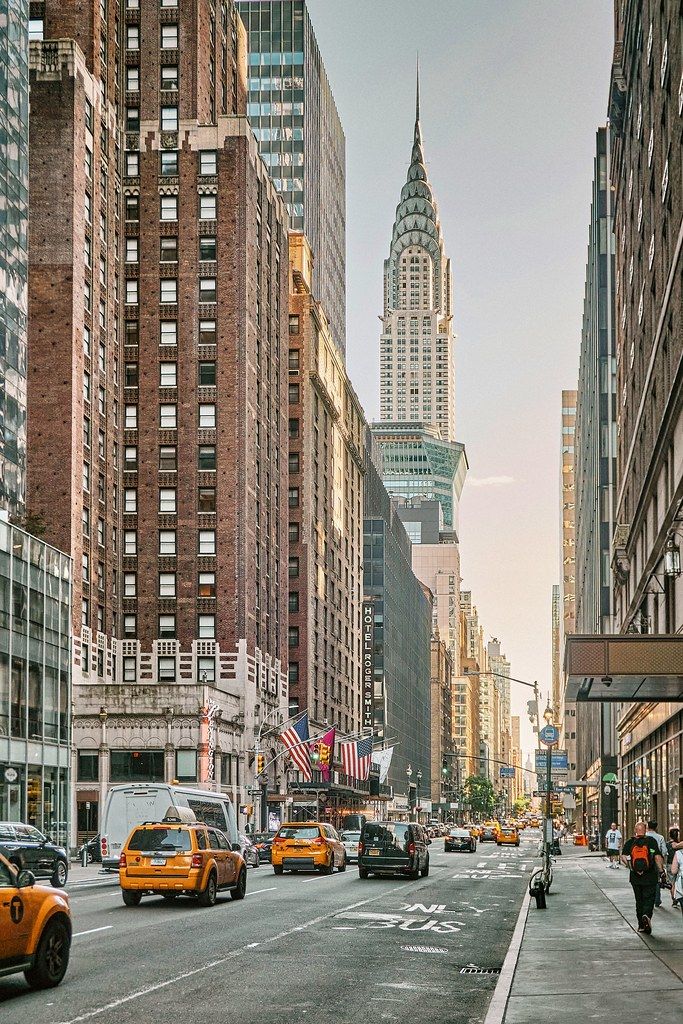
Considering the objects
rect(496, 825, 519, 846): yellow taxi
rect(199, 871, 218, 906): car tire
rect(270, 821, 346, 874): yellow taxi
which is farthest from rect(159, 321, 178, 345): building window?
rect(199, 871, 218, 906): car tire

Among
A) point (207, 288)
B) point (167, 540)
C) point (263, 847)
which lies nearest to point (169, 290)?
point (207, 288)

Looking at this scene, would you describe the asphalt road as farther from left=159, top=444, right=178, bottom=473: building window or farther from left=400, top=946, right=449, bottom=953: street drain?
left=159, top=444, right=178, bottom=473: building window

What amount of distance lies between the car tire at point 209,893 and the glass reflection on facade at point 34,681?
22983 mm

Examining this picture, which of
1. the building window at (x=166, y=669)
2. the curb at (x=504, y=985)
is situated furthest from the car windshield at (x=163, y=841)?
the building window at (x=166, y=669)

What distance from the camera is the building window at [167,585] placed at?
88000mm

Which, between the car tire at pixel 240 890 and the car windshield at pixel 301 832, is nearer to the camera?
the car tire at pixel 240 890

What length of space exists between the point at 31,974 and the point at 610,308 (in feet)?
272

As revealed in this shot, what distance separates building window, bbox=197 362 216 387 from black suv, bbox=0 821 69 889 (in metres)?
55.8

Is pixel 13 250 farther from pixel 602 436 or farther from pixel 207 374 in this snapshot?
pixel 602 436

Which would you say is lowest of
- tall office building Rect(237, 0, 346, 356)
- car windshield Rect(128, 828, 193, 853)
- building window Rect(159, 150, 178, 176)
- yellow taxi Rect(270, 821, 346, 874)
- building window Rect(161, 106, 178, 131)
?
yellow taxi Rect(270, 821, 346, 874)

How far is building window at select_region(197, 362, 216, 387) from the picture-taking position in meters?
90.1

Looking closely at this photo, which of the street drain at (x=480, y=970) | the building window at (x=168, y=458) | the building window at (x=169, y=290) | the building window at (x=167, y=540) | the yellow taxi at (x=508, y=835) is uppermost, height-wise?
the building window at (x=169, y=290)

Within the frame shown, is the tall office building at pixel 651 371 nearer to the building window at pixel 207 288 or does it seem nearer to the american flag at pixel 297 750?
the american flag at pixel 297 750

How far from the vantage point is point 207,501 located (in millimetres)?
89125
